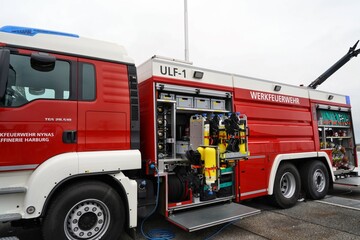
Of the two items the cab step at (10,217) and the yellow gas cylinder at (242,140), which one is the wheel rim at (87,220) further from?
the yellow gas cylinder at (242,140)

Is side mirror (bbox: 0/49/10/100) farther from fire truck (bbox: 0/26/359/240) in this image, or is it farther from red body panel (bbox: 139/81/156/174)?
red body panel (bbox: 139/81/156/174)

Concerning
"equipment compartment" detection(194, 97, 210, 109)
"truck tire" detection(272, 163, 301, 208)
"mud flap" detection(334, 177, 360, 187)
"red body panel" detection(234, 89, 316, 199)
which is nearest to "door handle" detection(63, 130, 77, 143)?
"equipment compartment" detection(194, 97, 210, 109)

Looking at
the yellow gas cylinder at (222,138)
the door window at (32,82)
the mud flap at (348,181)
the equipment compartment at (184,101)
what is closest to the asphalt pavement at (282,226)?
the mud flap at (348,181)

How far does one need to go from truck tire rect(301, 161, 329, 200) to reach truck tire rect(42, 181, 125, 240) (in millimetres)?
4709

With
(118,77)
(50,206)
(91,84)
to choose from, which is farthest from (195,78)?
(50,206)

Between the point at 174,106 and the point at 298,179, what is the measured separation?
366 centimetres

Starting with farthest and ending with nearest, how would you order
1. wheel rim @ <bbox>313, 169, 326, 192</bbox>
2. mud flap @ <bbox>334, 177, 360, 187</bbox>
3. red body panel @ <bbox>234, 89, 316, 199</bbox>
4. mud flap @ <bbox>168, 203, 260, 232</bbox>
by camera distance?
mud flap @ <bbox>334, 177, 360, 187</bbox>
wheel rim @ <bbox>313, 169, 326, 192</bbox>
red body panel @ <bbox>234, 89, 316, 199</bbox>
mud flap @ <bbox>168, 203, 260, 232</bbox>

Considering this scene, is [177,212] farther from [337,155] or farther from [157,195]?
[337,155]

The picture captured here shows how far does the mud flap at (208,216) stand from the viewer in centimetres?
387

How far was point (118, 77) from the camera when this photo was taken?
379cm

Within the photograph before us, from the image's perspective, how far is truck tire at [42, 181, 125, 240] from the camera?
10.3 ft

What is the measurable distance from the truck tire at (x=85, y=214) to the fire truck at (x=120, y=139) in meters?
0.01

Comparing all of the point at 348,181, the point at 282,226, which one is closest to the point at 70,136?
the point at 282,226

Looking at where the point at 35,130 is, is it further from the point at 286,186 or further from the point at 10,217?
the point at 286,186
